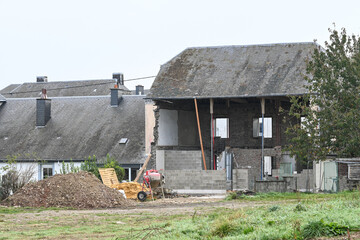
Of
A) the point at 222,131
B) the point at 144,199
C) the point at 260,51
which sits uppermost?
the point at 260,51

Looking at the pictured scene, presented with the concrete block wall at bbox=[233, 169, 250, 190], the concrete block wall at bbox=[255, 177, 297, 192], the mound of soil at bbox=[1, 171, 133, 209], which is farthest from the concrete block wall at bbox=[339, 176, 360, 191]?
the mound of soil at bbox=[1, 171, 133, 209]

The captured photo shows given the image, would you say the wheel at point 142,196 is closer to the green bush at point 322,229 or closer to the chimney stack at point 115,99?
the green bush at point 322,229

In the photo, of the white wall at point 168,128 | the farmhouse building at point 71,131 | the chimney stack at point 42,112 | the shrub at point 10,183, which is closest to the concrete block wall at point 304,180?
the white wall at point 168,128

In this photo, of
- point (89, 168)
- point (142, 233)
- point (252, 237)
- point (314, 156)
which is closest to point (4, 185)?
point (89, 168)

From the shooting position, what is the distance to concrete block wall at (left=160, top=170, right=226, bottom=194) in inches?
1400

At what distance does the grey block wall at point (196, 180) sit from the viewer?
3556 centimetres

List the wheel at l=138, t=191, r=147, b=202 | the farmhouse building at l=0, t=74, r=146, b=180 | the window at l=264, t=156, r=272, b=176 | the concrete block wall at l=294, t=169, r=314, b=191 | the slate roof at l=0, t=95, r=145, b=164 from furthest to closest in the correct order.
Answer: the slate roof at l=0, t=95, r=145, b=164
the farmhouse building at l=0, t=74, r=146, b=180
the window at l=264, t=156, r=272, b=176
the concrete block wall at l=294, t=169, r=314, b=191
the wheel at l=138, t=191, r=147, b=202

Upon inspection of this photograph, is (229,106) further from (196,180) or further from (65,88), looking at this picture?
(65,88)

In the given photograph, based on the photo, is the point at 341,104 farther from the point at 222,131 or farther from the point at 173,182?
the point at 222,131

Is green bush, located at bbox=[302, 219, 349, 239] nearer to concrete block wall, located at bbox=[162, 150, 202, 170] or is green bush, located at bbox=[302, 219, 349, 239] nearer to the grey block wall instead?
the grey block wall

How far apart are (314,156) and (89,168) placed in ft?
41.1

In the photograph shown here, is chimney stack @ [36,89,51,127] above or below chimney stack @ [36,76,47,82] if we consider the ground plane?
below

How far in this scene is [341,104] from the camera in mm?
33969

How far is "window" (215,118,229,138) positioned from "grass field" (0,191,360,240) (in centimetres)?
2291
